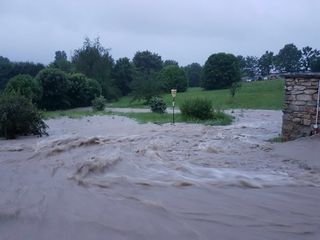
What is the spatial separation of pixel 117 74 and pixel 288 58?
36613 millimetres

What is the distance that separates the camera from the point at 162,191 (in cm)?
724

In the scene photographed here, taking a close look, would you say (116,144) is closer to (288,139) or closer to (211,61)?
(288,139)

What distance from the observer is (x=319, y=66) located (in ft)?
217

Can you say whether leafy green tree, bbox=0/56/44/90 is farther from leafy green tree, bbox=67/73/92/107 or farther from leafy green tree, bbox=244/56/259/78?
leafy green tree, bbox=244/56/259/78

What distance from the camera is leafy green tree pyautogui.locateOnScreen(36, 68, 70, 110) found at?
1655 inches

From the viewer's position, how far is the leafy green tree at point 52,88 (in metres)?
42.0

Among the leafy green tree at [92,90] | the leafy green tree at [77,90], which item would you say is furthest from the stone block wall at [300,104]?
the leafy green tree at [92,90]

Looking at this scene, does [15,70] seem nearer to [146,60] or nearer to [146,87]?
[146,87]

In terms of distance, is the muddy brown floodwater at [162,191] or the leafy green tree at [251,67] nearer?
the muddy brown floodwater at [162,191]

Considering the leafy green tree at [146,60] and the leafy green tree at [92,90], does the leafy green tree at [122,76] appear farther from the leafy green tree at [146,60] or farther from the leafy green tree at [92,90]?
the leafy green tree at [92,90]

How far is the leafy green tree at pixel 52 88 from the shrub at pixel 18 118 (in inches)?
1013

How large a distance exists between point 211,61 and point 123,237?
59.0 metres

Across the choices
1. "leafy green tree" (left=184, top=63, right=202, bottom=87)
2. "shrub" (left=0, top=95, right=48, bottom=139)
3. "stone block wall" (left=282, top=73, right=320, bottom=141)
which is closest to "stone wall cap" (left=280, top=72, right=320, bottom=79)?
"stone block wall" (left=282, top=73, right=320, bottom=141)

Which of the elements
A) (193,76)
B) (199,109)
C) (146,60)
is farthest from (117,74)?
(199,109)
